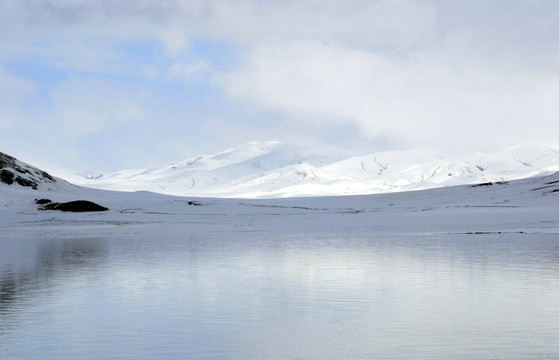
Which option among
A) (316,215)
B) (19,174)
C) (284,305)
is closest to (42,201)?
(19,174)

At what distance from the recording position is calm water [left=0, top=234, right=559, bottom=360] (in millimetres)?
10211

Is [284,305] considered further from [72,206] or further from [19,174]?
[19,174]

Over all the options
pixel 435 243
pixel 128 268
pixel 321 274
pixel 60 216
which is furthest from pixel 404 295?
pixel 60 216

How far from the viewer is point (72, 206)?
56750mm

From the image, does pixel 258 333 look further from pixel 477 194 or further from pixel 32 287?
pixel 477 194

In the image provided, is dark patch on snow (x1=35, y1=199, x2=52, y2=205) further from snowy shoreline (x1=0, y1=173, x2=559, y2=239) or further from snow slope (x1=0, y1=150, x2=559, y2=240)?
snow slope (x1=0, y1=150, x2=559, y2=240)

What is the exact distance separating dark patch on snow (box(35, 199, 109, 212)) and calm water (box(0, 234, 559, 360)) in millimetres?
32736

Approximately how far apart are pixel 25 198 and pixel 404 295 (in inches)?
2028

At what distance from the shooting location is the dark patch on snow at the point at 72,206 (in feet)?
185

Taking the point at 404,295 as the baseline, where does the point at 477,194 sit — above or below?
above

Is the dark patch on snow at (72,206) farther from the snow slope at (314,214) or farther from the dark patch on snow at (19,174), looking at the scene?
the dark patch on snow at (19,174)

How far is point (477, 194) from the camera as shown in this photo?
66.6 meters

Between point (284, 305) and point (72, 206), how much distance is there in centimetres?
4621

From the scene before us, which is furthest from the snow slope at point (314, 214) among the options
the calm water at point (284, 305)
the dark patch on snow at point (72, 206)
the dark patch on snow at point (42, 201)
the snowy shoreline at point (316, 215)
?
the calm water at point (284, 305)
